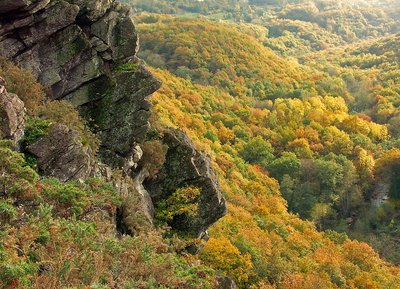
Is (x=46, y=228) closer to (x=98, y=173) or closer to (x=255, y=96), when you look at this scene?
(x=98, y=173)

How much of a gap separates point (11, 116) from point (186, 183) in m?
10.2

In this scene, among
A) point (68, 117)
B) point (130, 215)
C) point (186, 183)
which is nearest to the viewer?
point (130, 215)

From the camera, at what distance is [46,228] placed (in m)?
10.9

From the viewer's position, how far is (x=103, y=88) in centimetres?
2058

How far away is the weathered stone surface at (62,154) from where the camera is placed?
15.5m

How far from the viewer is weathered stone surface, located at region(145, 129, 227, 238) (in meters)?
23.0

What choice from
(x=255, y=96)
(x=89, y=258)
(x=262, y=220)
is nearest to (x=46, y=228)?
(x=89, y=258)

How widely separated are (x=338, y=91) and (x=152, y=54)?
53.6 metres

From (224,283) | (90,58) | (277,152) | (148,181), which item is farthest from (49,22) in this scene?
(277,152)

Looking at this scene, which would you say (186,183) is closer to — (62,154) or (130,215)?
(130,215)

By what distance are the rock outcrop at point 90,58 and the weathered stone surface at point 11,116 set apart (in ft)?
10.9

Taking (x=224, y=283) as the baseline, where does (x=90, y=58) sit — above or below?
above

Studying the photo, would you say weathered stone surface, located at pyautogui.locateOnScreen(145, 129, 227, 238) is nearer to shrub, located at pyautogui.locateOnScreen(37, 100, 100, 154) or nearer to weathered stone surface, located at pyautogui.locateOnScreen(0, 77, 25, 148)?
shrub, located at pyautogui.locateOnScreen(37, 100, 100, 154)

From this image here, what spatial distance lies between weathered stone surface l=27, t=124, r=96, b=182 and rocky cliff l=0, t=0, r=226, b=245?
0.11ft
